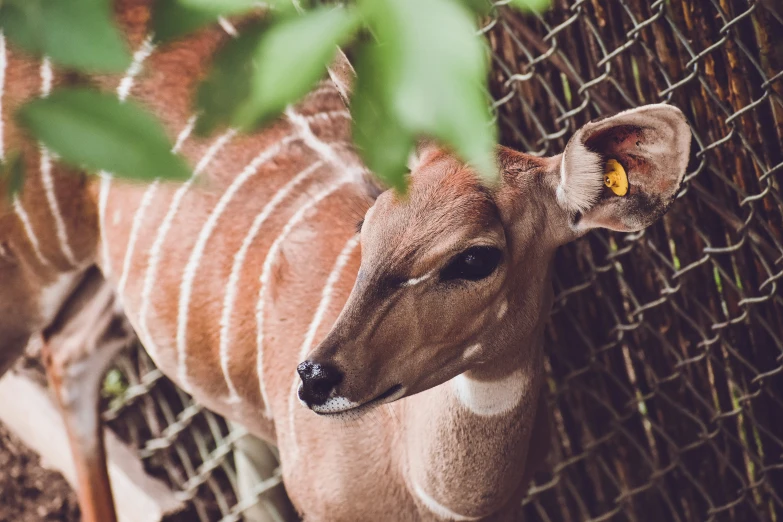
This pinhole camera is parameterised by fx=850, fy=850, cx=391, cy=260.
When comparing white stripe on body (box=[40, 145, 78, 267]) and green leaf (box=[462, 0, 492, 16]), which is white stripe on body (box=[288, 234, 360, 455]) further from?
green leaf (box=[462, 0, 492, 16])

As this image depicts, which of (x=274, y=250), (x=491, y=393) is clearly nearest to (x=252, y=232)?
(x=274, y=250)

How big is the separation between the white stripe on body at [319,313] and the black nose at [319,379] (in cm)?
41

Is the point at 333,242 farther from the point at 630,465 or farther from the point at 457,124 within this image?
the point at 457,124

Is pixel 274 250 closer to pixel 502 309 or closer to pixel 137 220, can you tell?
pixel 137 220

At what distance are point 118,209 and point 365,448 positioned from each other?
739 mm

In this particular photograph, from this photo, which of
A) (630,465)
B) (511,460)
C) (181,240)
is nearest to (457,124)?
(511,460)

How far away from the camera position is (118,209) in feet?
5.55

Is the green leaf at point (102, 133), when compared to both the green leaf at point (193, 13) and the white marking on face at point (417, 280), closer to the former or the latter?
the green leaf at point (193, 13)

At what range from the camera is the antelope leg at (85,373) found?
2.00 m

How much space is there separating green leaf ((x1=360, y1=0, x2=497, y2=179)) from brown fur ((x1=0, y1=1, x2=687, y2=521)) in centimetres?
34

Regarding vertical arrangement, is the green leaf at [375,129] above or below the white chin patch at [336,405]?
above

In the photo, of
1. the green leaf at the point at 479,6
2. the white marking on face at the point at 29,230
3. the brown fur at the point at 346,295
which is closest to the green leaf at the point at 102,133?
the green leaf at the point at 479,6

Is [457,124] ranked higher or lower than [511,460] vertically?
higher

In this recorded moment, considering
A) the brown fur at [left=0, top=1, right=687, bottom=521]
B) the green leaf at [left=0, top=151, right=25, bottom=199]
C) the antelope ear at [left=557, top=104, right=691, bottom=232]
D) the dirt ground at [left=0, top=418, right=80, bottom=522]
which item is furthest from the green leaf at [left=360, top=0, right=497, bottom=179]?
the dirt ground at [left=0, top=418, right=80, bottom=522]
